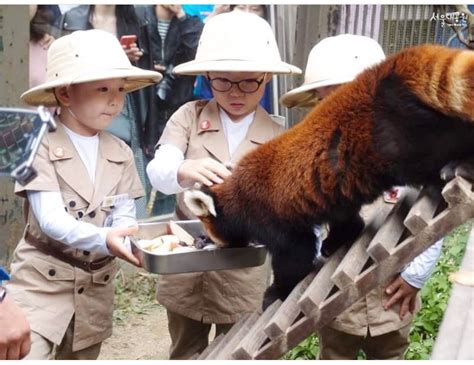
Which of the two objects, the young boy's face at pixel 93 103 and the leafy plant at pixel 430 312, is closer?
the young boy's face at pixel 93 103

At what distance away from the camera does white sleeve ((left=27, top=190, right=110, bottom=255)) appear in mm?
2209

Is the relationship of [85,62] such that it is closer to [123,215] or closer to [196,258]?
[123,215]

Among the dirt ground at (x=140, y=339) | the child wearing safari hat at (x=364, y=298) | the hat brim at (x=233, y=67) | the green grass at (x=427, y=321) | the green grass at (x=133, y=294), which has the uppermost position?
the hat brim at (x=233, y=67)

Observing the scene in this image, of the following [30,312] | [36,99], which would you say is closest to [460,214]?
[30,312]

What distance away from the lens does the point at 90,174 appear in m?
2.40

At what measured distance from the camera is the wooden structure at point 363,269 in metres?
1.78

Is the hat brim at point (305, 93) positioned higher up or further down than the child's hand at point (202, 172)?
higher up

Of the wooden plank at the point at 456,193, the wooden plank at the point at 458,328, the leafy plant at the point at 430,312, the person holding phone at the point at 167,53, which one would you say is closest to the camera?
the wooden plank at the point at 458,328

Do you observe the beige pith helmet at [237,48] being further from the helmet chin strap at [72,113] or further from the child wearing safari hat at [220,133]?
the helmet chin strap at [72,113]

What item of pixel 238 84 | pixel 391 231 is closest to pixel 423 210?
pixel 391 231

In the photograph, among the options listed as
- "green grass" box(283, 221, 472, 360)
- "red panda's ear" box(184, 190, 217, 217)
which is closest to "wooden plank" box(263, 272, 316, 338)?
"red panda's ear" box(184, 190, 217, 217)

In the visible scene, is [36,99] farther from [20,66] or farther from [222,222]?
[20,66]

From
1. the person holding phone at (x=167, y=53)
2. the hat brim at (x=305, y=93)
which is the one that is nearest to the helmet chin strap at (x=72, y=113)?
the hat brim at (x=305, y=93)

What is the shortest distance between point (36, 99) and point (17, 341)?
46.7 inches
